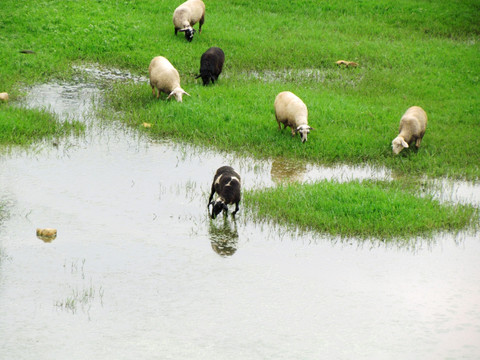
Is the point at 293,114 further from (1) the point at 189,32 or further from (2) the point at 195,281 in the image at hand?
(1) the point at 189,32

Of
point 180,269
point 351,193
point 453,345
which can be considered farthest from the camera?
point 351,193

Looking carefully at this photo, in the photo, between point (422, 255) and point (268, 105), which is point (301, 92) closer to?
point (268, 105)

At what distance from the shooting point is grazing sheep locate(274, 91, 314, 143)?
559 inches

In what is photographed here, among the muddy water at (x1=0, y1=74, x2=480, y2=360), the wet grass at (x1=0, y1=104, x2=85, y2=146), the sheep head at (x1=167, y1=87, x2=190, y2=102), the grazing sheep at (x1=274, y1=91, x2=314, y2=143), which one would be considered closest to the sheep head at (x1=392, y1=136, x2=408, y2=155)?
the muddy water at (x1=0, y1=74, x2=480, y2=360)

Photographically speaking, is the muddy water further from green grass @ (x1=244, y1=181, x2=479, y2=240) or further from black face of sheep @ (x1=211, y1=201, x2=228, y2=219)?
green grass @ (x1=244, y1=181, x2=479, y2=240)

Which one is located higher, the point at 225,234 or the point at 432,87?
the point at 432,87

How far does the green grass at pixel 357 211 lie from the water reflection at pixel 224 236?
0.55 meters

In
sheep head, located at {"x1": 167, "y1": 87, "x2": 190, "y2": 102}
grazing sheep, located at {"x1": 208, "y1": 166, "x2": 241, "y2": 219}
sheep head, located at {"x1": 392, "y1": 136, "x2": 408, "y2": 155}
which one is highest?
sheep head, located at {"x1": 167, "y1": 87, "x2": 190, "y2": 102}

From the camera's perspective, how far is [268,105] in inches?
639

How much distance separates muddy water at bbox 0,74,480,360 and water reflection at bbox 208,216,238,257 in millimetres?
30

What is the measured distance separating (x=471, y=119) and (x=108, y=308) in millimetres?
11300

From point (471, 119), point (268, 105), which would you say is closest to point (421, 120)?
point (471, 119)

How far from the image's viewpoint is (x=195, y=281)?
8.66m

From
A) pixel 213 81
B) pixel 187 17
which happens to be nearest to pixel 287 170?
pixel 213 81
